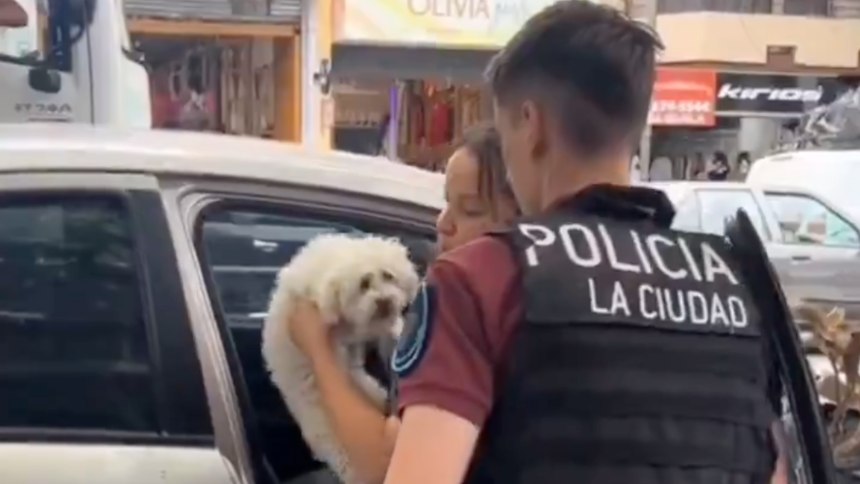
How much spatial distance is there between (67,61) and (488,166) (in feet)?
14.1

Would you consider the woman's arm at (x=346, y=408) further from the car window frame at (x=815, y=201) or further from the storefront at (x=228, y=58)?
the storefront at (x=228, y=58)

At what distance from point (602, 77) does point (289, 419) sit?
1016 mm

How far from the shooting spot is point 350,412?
2.31 m

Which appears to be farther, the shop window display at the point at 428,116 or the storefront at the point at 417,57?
the shop window display at the point at 428,116

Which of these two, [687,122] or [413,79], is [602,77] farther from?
[687,122]

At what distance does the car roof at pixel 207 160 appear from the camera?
2.50 m

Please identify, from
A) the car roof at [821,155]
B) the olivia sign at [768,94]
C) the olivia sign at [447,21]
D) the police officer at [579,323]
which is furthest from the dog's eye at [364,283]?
the olivia sign at [768,94]

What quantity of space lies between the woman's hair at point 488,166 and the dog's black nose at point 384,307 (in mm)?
232

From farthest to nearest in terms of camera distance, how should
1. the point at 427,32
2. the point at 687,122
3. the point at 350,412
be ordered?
the point at 687,122
the point at 427,32
the point at 350,412

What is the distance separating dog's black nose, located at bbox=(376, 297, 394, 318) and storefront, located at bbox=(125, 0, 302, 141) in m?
10.9

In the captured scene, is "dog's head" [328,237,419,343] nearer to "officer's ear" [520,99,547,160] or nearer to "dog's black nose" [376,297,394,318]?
"dog's black nose" [376,297,394,318]

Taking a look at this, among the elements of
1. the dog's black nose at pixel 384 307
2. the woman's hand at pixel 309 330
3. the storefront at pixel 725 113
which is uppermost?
the dog's black nose at pixel 384 307

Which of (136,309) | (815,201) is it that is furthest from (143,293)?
(815,201)

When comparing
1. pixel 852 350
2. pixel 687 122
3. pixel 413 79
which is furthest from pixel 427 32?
pixel 852 350
